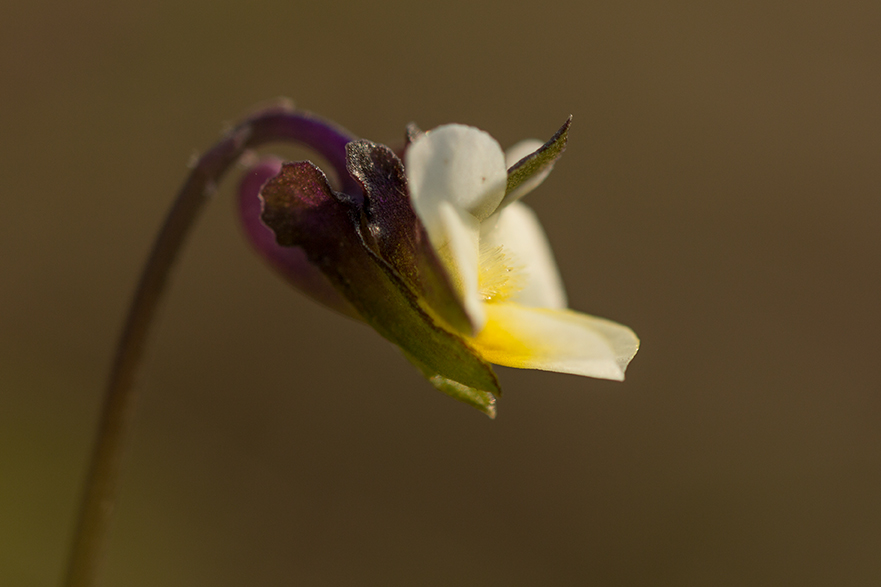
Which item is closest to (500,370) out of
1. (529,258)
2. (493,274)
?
(529,258)

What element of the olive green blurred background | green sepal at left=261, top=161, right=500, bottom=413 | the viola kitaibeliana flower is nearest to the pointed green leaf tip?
the viola kitaibeliana flower

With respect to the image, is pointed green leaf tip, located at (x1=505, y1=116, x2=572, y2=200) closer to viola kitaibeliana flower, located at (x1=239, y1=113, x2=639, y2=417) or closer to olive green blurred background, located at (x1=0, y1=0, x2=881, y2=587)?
viola kitaibeliana flower, located at (x1=239, y1=113, x2=639, y2=417)

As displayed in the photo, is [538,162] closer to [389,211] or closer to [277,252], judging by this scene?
[389,211]

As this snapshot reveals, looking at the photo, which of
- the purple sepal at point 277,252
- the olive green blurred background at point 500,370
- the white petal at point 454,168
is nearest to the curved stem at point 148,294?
the purple sepal at point 277,252

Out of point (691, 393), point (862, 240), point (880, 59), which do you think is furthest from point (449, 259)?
point (880, 59)

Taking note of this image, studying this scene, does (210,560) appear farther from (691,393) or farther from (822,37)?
(822,37)

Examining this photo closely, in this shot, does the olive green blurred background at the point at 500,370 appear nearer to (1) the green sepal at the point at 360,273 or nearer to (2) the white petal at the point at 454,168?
(1) the green sepal at the point at 360,273

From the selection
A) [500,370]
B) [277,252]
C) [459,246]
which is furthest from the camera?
[500,370]
